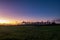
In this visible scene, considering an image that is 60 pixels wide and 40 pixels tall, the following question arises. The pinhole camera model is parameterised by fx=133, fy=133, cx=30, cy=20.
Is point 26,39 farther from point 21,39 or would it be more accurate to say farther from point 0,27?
point 0,27

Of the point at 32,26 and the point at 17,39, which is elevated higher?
the point at 32,26

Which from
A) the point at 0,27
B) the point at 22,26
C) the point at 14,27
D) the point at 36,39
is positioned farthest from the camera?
the point at 22,26

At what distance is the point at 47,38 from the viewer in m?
16.0

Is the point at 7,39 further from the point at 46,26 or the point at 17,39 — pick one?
the point at 46,26

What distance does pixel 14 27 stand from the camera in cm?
2273

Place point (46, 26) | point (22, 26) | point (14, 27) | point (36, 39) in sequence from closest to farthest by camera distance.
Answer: point (36, 39), point (14, 27), point (22, 26), point (46, 26)

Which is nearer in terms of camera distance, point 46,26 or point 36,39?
point 36,39

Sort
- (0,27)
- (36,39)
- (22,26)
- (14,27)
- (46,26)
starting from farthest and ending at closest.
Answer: (46,26)
(22,26)
(14,27)
(0,27)
(36,39)

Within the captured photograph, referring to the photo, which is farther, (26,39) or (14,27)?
(14,27)

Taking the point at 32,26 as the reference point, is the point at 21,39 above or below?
below

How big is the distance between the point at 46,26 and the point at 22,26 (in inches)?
202

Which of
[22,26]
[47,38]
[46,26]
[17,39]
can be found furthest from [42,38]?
[46,26]

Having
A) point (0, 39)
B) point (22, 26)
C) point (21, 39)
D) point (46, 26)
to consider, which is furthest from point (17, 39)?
point (46, 26)

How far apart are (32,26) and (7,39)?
7988 mm
